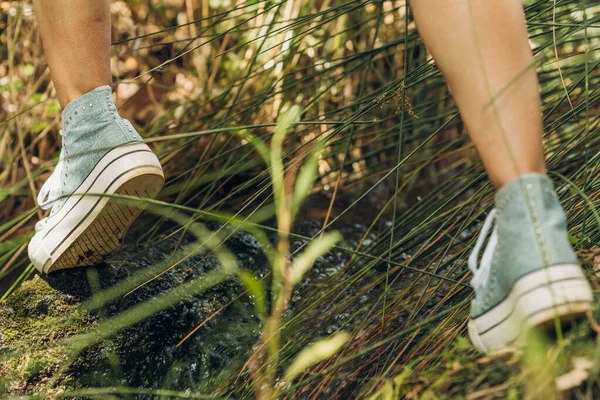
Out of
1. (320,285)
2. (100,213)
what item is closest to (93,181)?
(100,213)

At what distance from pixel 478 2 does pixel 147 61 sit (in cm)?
187

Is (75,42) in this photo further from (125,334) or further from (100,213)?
(125,334)

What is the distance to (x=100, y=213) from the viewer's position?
102 centimetres

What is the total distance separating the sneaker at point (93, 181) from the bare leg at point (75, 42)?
0.03 metres

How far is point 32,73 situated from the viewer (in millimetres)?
2086

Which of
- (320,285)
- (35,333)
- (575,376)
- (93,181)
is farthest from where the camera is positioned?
(320,285)

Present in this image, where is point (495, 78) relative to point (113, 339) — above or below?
above

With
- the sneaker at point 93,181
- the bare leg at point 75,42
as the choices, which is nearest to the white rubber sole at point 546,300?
the sneaker at point 93,181

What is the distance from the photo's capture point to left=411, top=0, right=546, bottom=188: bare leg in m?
0.71

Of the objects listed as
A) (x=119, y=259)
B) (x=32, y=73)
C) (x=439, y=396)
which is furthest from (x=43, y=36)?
(x=32, y=73)

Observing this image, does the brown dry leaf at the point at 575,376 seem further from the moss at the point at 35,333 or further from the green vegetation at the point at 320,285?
the moss at the point at 35,333

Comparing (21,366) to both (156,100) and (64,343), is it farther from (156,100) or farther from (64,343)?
(156,100)

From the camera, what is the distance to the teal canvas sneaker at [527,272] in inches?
26.4

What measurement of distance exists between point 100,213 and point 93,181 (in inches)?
2.2
